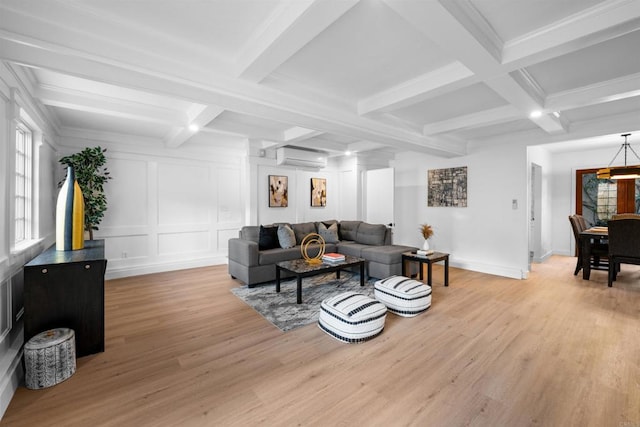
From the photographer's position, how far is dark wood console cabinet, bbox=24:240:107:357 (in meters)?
2.15

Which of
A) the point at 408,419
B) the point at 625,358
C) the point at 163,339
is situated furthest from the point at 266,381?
the point at 625,358

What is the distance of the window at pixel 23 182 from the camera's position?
9.61 feet

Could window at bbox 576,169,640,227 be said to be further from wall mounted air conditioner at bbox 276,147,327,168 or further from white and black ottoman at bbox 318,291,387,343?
white and black ottoman at bbox 318,291,387,343

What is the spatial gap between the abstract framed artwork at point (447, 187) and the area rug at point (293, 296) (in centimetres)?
256

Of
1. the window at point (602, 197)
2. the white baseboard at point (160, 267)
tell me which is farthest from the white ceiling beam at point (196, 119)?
the window at point (602, 197)

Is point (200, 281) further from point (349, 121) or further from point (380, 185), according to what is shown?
point (380, 185)

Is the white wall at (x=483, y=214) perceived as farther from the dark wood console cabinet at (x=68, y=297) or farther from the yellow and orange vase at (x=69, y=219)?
the yellow and orange vase at (x=69, y=219)

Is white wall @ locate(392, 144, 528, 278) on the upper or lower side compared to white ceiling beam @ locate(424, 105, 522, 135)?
lower

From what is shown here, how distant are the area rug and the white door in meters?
1.77

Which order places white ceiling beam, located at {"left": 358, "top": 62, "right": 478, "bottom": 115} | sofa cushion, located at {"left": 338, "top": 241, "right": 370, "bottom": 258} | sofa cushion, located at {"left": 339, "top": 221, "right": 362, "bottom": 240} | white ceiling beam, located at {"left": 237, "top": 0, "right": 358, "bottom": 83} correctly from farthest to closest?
sofa cushion, located at {"left": 339, "top": 221, "right": 362, "bottom": 240} → sofa cushion, located at {"left": 338, "top": 241, "right": 370, "bottom": 258} → white ceiling beam, located at {"left": 358, "top": 62, "right": 478, "bottom": 115} → white ceiling beam, located at {"left": 237, "top": 0, "right": 358, "bottom": 83}

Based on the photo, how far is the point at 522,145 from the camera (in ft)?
15.9

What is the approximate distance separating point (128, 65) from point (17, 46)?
0.59 meters

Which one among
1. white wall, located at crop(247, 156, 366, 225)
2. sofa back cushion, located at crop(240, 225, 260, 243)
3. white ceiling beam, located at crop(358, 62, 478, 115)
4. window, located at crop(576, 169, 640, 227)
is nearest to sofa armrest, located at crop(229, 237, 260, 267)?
sofa back cushion, located at crop(240, 225, 260, 243)

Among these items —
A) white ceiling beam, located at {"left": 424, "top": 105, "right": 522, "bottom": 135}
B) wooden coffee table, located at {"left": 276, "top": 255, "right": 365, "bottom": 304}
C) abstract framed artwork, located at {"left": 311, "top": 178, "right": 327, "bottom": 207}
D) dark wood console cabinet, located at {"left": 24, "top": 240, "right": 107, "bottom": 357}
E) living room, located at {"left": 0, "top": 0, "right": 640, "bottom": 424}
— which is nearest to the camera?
living room, located at {"left": 0, "top": 0, "right": 640, "bottom": 424}
